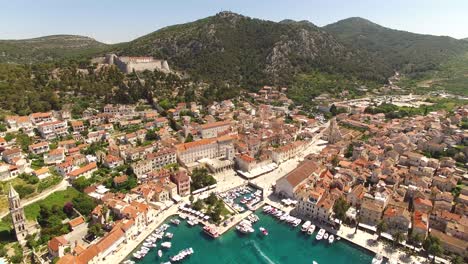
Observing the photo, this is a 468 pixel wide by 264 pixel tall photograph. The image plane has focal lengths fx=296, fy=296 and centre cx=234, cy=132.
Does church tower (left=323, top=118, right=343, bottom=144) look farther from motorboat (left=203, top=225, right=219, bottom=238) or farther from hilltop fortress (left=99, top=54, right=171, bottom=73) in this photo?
hilltop fortress (left=99, top=54, right=171, bottom=73)

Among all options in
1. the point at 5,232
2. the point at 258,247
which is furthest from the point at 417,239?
the point at 5,232

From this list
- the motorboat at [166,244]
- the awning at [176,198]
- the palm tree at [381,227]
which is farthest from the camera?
the awning at [176,198]

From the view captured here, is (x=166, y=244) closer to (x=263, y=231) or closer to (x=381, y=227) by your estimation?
(x=263, y=231)

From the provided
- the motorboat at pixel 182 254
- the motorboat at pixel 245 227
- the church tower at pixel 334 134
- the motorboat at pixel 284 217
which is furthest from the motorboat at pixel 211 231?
the church tower at pixel 334 134

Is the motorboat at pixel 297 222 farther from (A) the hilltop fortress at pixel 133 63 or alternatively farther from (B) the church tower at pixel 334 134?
(A) the hilltop fortress at pixel 133 63

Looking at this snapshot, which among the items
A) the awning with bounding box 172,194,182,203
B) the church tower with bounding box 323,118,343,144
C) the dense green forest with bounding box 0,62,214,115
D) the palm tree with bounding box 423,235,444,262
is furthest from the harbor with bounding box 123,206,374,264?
the dense green forest with bounding box 0,62,214,115

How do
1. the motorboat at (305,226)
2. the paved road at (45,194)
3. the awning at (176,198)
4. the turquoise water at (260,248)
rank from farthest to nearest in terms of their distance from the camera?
the awning at (176,198) < the paved road at (45,194) < the motorboat at (305,226) < the turquoise water at (260,248)

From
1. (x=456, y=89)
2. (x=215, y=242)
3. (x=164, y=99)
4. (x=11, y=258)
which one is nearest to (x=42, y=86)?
(x=164, y=99)
